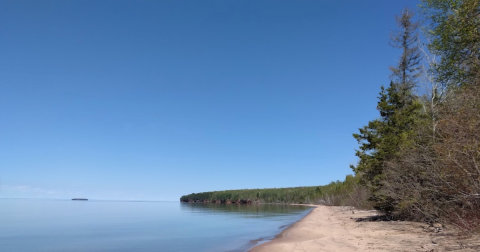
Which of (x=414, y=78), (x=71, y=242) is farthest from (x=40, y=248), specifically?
(x=414, y=78)

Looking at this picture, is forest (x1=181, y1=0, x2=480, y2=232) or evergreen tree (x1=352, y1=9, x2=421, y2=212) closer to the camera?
forest (x1=181, y1=0, x2=480, y2=232)

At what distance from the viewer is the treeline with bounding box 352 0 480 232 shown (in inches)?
353

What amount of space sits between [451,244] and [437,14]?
9122 mm

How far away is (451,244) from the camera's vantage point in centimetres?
1066

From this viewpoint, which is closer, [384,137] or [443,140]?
[443,140]

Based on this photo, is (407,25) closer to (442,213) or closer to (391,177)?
(391,177)

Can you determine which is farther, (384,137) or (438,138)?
(384,137)

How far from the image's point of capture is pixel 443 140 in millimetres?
10383

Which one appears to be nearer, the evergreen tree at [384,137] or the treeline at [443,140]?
the treeline at [443,140]

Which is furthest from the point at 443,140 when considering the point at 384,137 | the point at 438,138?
the point at 384,137

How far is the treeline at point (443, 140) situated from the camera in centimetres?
897

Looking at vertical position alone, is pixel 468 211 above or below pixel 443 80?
below

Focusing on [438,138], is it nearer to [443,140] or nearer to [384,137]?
[443,140]

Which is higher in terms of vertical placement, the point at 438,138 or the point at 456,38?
the point at 456,38
